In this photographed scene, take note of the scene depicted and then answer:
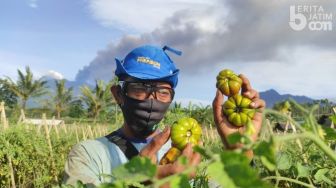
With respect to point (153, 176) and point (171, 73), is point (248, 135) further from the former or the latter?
point (171, 73)

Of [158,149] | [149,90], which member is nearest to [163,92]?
[149,90]

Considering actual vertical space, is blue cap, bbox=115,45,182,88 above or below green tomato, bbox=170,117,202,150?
Result: above

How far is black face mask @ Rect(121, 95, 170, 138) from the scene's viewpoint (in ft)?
9.62

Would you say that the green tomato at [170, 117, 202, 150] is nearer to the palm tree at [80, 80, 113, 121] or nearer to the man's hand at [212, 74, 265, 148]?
the man's hand at [212, 74, 265, 148]

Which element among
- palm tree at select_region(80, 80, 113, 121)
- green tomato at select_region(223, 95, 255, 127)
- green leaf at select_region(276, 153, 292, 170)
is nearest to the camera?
green leaf at select_region(276, 153, 292, 170)

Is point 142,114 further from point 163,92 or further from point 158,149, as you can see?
point 158,149

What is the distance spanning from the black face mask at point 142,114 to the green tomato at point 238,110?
1135mm

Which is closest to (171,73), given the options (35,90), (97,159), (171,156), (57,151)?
(97,159)

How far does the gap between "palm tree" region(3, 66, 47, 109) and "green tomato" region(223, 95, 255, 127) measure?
158 ft

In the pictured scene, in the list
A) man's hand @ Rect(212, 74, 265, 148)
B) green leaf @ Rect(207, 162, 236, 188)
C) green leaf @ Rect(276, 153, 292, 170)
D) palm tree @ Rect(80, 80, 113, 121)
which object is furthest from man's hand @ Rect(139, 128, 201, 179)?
palm tree @ Rect(80, 80, 113, 121)

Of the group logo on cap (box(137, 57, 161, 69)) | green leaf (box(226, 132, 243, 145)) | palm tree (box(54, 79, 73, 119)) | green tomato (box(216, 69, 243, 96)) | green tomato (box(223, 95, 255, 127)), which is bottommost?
green leaf (box(226, 132, 243, 145))

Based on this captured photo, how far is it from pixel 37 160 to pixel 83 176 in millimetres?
7842

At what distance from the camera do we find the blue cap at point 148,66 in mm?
2902

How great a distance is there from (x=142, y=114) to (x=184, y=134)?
43.6 inches
